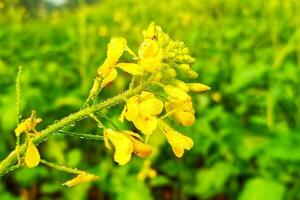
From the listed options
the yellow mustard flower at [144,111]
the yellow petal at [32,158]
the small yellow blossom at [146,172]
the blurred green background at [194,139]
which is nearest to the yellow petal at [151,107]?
the yellow mustard flower at [144,111]

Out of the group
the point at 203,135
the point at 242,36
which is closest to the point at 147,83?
the point at 203,135

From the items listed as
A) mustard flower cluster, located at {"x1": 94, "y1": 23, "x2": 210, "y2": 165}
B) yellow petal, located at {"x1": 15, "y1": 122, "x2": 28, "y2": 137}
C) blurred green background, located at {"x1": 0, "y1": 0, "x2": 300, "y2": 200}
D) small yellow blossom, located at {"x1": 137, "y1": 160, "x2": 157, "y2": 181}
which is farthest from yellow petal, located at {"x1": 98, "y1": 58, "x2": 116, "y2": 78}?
small yellow blossom, located at {"x1": 137, "y1": 160, "x2": 157, "y2": 181}

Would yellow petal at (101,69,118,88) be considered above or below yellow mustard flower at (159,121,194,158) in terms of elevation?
above

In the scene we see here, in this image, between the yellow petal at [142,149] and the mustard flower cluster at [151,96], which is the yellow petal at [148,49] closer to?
the mustard flower cluster at [151,96]

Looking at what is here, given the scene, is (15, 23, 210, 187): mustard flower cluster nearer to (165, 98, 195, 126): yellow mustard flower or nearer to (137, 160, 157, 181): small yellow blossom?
(165, 98, 195, 126): yellow mustard flower

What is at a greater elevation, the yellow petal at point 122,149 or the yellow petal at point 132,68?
the yellow petal at point 132,68

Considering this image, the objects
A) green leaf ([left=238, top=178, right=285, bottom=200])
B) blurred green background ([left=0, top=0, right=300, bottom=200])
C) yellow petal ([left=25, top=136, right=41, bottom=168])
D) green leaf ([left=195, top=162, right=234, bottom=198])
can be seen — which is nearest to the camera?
yellow petal ([left=25, top=136, right=41, bottom=168])

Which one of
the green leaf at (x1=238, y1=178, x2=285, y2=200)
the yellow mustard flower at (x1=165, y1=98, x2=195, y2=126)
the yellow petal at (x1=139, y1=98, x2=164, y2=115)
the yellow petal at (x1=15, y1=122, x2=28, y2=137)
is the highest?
the green leaf at (x1=238, y1=178, x2=285, y2=200)

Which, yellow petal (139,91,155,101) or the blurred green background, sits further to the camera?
the blurred green background
